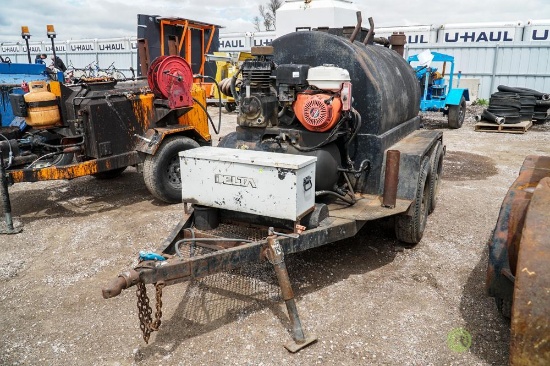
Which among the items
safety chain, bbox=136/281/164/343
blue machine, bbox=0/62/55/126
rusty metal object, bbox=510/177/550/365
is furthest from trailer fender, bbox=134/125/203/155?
rusty metal object, bbox=510/177/550/365

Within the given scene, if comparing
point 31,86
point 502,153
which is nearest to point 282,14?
point 502,153

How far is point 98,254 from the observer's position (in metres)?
4.31

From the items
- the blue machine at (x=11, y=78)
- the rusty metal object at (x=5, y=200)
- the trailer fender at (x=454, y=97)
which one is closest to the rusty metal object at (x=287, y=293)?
the rusty metal object at (x=5, y=200)

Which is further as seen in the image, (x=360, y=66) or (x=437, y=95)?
(x=437, y=95)

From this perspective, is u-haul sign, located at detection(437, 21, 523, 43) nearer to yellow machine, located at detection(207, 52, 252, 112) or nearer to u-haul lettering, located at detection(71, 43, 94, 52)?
yellow machine, located at detection(207, 52, 252, 112)

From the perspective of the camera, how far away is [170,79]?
225 inches

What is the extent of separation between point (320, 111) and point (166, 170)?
8.38 ft

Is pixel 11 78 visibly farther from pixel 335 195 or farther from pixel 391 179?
pixel 391 179

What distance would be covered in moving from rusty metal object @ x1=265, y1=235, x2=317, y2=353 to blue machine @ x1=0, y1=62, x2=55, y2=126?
16.3ft

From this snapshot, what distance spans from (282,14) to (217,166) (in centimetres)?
1730

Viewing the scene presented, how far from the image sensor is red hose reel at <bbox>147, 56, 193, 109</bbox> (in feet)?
18.5

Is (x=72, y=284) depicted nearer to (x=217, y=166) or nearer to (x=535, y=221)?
(x=217, y=166)

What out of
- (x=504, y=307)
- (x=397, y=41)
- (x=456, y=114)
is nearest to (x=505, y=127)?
(x=456, y=114)

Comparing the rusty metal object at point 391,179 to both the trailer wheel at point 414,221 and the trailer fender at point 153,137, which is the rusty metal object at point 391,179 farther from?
the trailer fender at point 153,137
